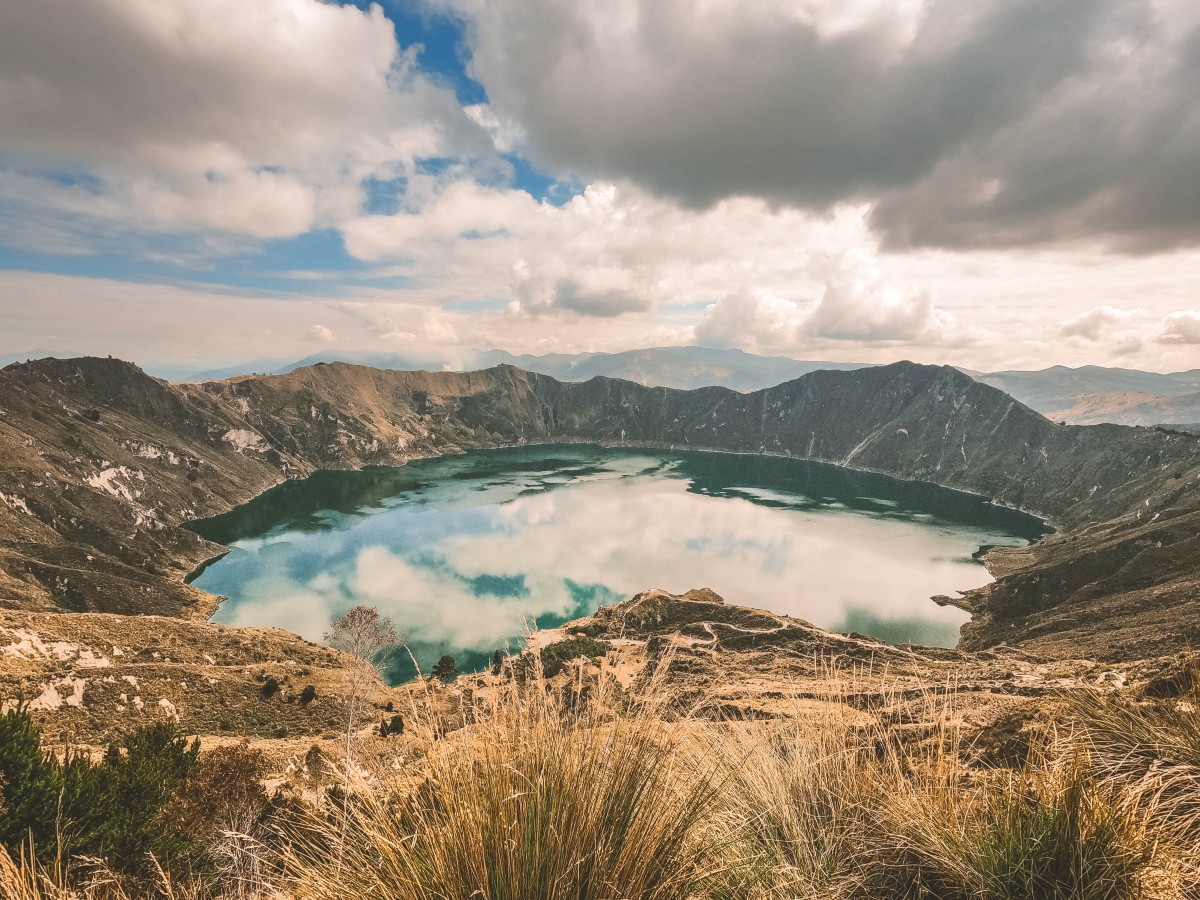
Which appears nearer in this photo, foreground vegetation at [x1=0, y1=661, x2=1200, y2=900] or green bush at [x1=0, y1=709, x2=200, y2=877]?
foreground vegetation at [x1=0, y1=661, x2=1200, y2=900]

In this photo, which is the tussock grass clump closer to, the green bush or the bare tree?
the green bush

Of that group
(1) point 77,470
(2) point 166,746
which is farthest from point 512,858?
(1) point 77,470

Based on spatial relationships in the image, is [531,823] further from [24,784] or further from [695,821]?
[24,784]

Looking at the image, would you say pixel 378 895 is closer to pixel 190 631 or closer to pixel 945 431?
pixel 190 631

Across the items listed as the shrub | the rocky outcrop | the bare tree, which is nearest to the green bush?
the shrub

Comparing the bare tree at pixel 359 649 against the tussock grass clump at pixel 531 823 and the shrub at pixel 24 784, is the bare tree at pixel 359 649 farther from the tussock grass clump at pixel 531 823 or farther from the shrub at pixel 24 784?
the tussock grass clump at pixel 531 823

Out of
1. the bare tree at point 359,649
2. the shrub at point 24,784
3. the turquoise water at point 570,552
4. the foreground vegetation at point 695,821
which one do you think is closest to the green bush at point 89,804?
the shrub at point 24,784
